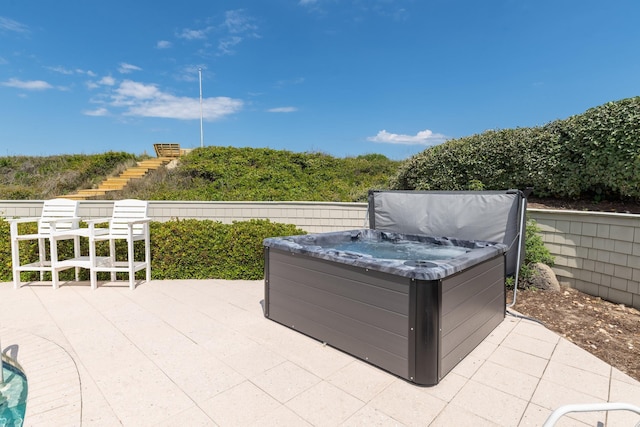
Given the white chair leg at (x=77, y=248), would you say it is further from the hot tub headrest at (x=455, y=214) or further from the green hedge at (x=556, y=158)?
the green hedge at (x=556, y=158)

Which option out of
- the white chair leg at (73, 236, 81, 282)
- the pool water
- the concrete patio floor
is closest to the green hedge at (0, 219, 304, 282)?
the white chair leg at (73, 236, 81, 282)

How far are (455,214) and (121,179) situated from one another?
9.22 metres

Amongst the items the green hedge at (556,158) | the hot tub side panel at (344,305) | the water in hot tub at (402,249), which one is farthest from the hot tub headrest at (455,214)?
the hot tub side panel at (344,305)

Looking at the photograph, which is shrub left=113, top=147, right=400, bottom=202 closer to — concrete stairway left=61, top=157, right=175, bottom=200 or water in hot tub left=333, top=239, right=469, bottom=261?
concrete stairway left=61, top=157, right=175, bottom=200

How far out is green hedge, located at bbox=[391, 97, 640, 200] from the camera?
13.3ft

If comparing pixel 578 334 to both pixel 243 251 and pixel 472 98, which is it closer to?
pixel 243 251

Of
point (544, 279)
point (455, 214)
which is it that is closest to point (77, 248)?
point (455, 214)

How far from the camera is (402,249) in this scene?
3.61 m

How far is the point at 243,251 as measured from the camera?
4.22 m

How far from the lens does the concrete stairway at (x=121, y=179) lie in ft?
26.4

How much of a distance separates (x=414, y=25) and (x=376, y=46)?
1.05 metres

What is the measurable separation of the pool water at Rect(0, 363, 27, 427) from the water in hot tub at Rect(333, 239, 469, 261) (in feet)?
8.04

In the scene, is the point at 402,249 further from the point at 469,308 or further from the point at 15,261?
the point at 15,261

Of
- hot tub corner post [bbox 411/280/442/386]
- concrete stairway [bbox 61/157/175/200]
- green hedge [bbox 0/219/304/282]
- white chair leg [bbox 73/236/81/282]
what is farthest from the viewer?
concrete stairway [bbox 61/157/175/200]
